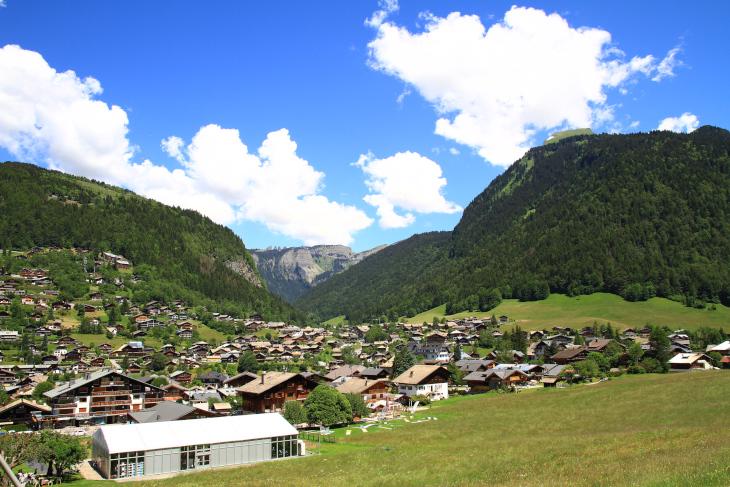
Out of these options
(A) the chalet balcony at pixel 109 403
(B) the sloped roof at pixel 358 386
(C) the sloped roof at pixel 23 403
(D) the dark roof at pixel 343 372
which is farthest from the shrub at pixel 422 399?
(C) the sloped roof at pixel 23 403

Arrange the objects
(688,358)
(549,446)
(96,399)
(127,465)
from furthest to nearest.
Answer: (688,358), (96,399), (127,465), (549,446)

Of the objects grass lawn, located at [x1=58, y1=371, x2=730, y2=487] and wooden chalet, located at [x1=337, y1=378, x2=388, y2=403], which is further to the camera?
wooden chalet, located at [x1=337, y1=378, x2=388, y2=403]

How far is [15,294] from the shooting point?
12162cm

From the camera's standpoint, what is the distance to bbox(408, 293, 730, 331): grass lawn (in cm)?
12731

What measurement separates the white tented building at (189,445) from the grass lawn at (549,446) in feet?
10.1

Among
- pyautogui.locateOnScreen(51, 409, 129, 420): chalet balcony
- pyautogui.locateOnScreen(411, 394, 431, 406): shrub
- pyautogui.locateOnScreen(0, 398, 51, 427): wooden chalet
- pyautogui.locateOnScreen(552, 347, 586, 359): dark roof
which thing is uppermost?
pyautogui.locateOnScreen(552, 347, 586, 359): dark roof

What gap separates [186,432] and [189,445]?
5.22 ft

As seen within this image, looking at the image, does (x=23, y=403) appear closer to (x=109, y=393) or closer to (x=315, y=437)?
(x=109, y=393)

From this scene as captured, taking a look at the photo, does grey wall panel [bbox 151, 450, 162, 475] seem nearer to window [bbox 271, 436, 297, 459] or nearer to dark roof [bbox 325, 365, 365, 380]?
window [bbox 271, 436, 297, 459]

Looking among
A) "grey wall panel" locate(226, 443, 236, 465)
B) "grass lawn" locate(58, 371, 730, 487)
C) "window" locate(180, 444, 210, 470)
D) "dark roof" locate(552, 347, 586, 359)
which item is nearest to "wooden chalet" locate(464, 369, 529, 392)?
"dark roof" locate(552, 347, 586, 359)

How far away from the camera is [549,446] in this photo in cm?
2798

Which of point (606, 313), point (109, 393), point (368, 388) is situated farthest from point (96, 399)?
point (606, 313)

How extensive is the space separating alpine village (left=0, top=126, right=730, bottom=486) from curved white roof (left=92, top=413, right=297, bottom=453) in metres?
0.18

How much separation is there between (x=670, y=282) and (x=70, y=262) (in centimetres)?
19454
